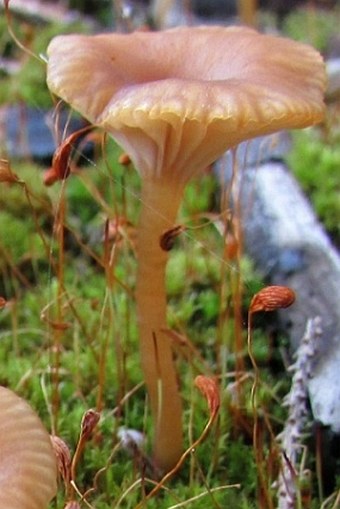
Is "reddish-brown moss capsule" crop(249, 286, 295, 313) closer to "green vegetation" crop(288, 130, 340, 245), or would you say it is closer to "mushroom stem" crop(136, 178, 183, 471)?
"mushroom stem" crop(136, 178, 183, 471)

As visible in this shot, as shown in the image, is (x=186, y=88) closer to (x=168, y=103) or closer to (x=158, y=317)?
(x=168, y=103)

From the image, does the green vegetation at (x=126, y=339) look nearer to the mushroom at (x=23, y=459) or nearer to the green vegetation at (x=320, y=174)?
the green vegetation at (x=320, y=174)

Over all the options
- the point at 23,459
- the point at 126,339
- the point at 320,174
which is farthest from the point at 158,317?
the point at 320,174

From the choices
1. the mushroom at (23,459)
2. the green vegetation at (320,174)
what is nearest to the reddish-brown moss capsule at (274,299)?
the mushroom at (23,459)

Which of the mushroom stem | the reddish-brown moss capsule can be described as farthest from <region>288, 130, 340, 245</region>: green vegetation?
the reddish-brown moss capsule

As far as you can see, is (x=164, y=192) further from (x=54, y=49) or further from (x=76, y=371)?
(x=76, y=371)

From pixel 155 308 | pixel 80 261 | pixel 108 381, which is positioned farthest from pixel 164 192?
pixel 80 261
